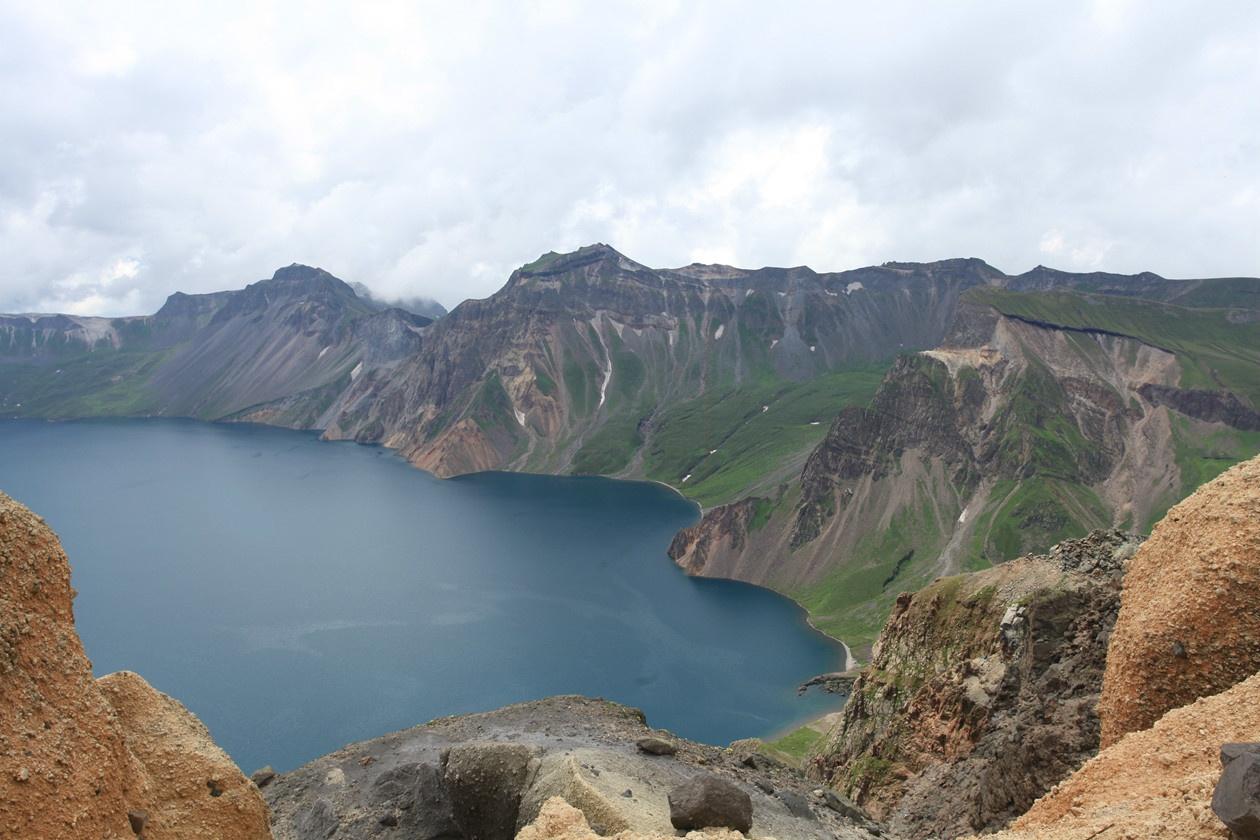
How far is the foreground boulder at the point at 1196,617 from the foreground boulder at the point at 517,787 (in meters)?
11.4

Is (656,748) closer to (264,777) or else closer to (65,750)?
(264,777)

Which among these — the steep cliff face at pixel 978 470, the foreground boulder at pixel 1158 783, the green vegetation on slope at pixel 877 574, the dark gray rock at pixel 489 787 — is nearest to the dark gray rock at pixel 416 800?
the dark gray rock at pixel 489 787

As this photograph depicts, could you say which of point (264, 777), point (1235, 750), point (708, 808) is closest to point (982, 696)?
point (708, 808)

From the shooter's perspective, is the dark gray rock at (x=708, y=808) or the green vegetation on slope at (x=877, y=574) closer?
the dark gray rock at (x=708, y=808)

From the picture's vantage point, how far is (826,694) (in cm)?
10356

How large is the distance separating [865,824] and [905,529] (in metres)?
147

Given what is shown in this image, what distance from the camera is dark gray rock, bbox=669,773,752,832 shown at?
843 inches

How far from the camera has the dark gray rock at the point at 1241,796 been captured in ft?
40.1

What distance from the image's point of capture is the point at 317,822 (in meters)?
30.7

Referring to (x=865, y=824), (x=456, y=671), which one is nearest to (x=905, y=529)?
(x=456, y=671)

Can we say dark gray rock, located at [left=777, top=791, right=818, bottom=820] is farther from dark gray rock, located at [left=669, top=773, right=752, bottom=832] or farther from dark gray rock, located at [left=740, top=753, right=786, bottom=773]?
dark gray rock, located at [left=669, top=773, right=752, bottom=832]

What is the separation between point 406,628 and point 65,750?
356 feet

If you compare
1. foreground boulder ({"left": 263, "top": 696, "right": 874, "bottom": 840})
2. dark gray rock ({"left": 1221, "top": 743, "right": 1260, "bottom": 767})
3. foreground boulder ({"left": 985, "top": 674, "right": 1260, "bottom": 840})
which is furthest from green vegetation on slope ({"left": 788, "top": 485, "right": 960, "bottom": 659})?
dark gray rock ({"left": 1221, "top": 743, "right": 1260, "bottom": 767})

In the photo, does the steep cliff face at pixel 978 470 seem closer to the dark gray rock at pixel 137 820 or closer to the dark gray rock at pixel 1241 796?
the dark gray rock at pixel 1241 796
